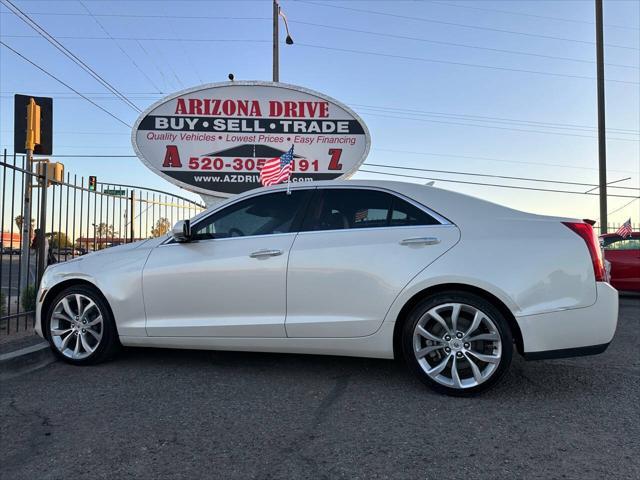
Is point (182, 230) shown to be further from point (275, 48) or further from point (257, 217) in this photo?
point (275, 48)

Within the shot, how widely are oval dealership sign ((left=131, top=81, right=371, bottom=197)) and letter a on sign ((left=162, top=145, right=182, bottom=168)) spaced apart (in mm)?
19

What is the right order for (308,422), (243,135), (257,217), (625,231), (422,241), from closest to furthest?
(308,422) < (422,241) < (257,217) < (243,135) < (625,231)

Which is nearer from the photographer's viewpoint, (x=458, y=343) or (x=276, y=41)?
(x=458, y=343)

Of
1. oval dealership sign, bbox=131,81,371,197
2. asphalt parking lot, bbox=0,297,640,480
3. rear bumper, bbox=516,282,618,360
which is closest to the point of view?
asphalt parking lot, bbox=0,297,640,480

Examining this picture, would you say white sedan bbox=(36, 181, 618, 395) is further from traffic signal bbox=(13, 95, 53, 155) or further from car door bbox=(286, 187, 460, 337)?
traffic signal bbox=(13, 95, 53, 155)

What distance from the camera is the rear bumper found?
3346 millimetres

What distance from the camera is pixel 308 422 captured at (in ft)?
10.0

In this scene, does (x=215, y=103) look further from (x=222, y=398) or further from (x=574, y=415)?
(x=574, y=415)

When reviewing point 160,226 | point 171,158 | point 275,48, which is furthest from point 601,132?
point 160,226

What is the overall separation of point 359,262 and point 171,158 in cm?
710

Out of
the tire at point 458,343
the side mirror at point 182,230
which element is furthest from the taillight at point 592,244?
the side mirror at point 182,230

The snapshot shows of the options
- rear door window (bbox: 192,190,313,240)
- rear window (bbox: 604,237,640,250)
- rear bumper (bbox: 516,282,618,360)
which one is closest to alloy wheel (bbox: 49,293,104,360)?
rear door window (bbox: 192,190,313,240)

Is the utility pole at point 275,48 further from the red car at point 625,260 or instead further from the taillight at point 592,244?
the taillight at point 592,244

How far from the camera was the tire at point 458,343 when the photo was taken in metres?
3.40
